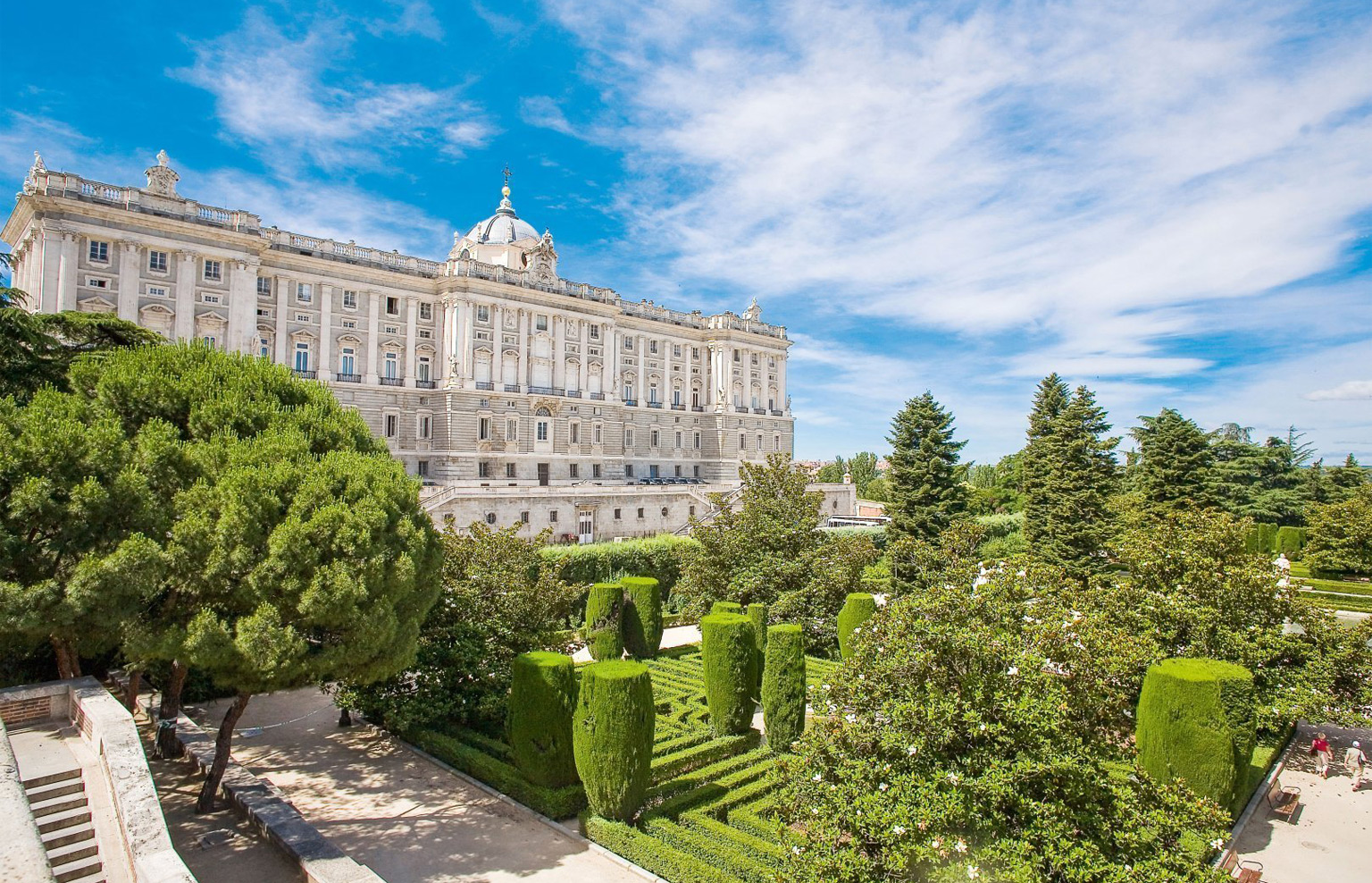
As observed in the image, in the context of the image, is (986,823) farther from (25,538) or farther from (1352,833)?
(25,538)

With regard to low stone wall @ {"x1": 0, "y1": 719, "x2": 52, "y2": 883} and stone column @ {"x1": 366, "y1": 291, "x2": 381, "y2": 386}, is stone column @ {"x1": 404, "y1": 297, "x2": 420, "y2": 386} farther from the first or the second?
low stone wall @ {"x1": 0, "y1": 719, "x2": 52, "y2": 883}

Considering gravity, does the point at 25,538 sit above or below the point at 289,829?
above

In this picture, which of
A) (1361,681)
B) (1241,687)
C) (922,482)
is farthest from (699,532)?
(1361,681)

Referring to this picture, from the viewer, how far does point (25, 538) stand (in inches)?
357

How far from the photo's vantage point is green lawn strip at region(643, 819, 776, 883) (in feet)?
29.8

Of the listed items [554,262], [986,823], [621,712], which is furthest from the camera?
[554,262]

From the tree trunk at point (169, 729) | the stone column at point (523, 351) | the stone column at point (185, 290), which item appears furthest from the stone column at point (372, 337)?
the tree trunk at point (169, 729)

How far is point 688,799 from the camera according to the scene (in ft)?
36.9

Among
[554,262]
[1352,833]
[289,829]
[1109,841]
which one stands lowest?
[1352,833]

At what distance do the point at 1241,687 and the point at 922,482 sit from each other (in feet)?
57.3

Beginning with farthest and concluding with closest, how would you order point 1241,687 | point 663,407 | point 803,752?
point 663,407, point 1241,687, point 803,752

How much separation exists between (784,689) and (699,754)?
76.9 inches

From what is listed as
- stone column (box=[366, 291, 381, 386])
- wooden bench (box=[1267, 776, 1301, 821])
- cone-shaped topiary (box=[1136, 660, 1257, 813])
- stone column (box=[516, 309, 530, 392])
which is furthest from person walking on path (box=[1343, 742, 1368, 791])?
stone column (box=[366, 291, 381, 386])

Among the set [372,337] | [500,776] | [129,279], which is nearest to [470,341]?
[372,337]
